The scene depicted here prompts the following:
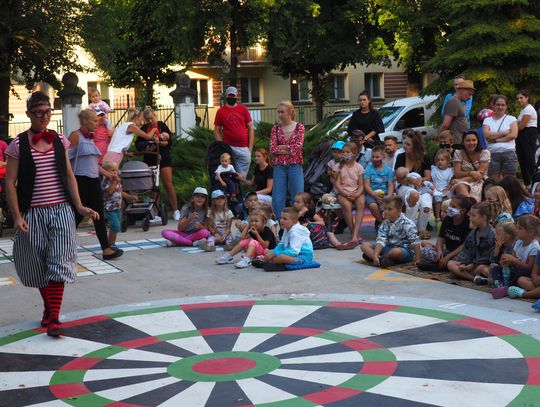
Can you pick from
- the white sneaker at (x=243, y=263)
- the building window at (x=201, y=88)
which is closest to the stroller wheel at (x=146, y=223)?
the white sneaker at (x=243, y=263)

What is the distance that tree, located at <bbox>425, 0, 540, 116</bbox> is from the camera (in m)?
21.7

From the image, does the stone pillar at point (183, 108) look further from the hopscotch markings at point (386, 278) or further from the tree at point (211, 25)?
the tree at point (211, 25)

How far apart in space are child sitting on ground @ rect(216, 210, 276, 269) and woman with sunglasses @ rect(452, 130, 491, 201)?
8.70 ft

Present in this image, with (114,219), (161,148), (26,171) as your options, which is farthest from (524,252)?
(161,148)

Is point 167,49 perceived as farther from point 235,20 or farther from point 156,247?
point 156,247

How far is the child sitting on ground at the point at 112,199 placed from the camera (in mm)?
12250

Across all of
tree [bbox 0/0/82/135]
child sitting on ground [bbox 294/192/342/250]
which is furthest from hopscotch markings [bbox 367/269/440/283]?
tree [bbox 0/0/82/135]

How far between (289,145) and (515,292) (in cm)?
488

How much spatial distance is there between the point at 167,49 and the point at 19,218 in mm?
34320

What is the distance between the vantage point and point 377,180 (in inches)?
502

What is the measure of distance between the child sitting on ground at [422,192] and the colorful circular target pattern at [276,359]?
3657mm

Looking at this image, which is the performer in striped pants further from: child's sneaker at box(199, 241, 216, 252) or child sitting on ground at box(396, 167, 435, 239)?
child sitting on ground at box(396, 167, 435, 239)

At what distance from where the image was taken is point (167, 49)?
4138 cm

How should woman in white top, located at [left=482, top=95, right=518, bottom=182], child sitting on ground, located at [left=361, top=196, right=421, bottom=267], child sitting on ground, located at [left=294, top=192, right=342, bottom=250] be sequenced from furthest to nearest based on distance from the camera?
woman in white top, located at [left=482, top=95, right=518, bottom=182] < child sitting on ground, located at [left=294, top=192, right=342, bottom=250] < child sitting on ground, located at [left=361, top=196, right=421, bottom=267]
